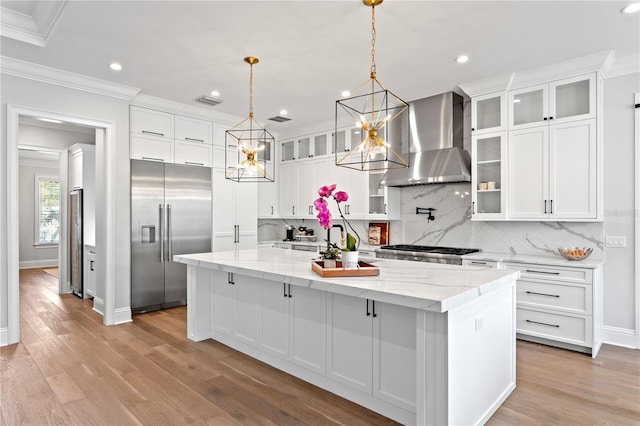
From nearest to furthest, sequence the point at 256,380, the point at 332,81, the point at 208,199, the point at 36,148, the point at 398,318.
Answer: the point at 398,318, the point at 256,380, the point at 332,81, the point at 208,199, the point at 36,148

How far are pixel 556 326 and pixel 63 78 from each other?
5.73 m

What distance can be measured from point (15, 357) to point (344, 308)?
10.2ft

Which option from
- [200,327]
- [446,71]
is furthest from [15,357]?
[446,71]

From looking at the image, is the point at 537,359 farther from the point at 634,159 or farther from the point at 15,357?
the point at 15,357

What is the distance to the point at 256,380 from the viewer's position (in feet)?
9.64

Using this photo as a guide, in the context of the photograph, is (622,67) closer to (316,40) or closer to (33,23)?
(316,40)

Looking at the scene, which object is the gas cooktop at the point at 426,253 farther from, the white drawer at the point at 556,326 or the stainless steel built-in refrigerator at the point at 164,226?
the stainless steel built-in refrigerator at the point at 164,226

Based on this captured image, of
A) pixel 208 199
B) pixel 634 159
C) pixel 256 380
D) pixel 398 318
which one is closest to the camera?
pixel 398 318

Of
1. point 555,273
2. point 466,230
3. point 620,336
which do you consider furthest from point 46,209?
point 620,336

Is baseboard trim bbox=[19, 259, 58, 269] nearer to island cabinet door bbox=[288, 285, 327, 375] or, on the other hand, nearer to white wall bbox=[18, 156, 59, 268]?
white wall bbox=[18, 156, 59, 268]

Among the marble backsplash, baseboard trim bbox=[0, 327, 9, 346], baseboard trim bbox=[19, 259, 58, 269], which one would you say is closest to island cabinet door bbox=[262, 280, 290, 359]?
baseboard trim bbox=[0, 327, 9, 346]

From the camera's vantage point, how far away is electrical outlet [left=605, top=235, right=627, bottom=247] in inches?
147

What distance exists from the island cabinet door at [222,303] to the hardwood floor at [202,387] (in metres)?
0.19

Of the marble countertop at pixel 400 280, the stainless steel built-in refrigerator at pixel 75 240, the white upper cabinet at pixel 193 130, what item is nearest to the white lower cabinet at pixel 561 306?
the marble countertop at pixel 400 280
